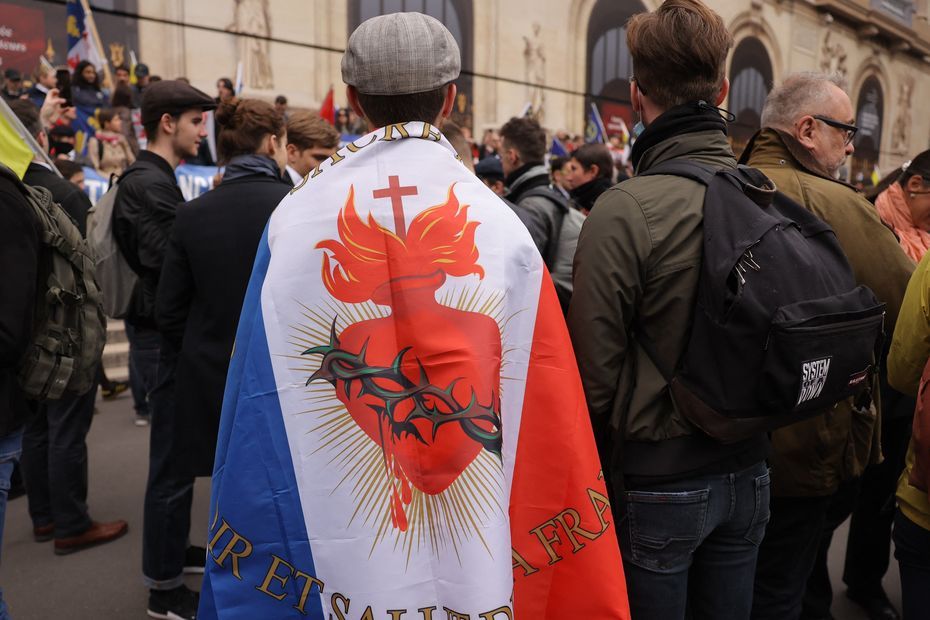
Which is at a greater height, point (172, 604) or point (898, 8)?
point (898, 8)

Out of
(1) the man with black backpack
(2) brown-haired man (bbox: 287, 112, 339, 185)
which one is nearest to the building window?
(1) the man with black backpack

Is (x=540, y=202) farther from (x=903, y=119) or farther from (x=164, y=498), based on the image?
(x=903, y=119)

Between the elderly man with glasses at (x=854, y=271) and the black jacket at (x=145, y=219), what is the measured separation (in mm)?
2382

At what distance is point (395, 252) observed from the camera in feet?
5.02

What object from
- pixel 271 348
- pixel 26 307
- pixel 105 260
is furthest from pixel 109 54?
pixel 271 348

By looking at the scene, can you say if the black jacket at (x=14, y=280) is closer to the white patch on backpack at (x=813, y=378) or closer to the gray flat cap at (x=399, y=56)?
the gray flat cap at (x=399, y=56)

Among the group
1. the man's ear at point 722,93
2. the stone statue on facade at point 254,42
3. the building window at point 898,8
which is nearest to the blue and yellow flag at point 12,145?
the man's ear at point 722,93

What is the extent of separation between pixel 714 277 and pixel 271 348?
3.15 feet

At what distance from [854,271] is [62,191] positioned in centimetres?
358

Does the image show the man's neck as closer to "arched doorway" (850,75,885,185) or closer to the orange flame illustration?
the orange flame illustration

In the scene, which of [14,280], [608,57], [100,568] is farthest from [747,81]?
[14,280]

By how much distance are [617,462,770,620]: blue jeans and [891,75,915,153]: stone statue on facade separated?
46.5m

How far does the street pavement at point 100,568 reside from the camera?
133 inches

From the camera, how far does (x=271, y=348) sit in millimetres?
1558
